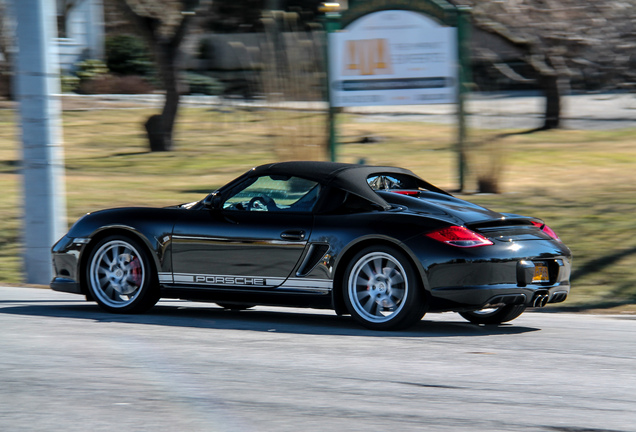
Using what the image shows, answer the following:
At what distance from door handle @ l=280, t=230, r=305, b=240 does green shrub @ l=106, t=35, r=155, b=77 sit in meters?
31.6

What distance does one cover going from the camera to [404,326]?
22.8ft

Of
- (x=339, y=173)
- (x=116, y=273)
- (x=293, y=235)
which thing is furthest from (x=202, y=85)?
(x=293, y=235)

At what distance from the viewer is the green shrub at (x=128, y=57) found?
37781 millimetres

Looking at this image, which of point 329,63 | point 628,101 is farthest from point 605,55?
point 628,101

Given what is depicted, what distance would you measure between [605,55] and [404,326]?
14.1 meters

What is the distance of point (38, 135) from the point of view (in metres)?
10.2

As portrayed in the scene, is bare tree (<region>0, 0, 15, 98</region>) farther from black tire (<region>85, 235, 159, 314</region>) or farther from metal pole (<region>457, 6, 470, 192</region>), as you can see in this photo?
black tire (<region>85, 235, 159, 314</region>)

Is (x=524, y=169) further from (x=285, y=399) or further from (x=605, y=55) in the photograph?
(x=285, y=399)

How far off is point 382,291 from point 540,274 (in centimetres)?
117

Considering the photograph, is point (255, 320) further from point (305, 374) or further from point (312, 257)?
point (305, 374)

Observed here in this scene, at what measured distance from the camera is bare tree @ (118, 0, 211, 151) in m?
21.9

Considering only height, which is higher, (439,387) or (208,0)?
(208,0)

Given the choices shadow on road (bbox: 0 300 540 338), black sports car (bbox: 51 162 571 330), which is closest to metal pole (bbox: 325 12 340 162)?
shadow on road (bbox: 0 300 540 338)

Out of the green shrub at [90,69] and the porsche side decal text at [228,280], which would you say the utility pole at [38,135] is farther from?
the green shrub at [90,69]
